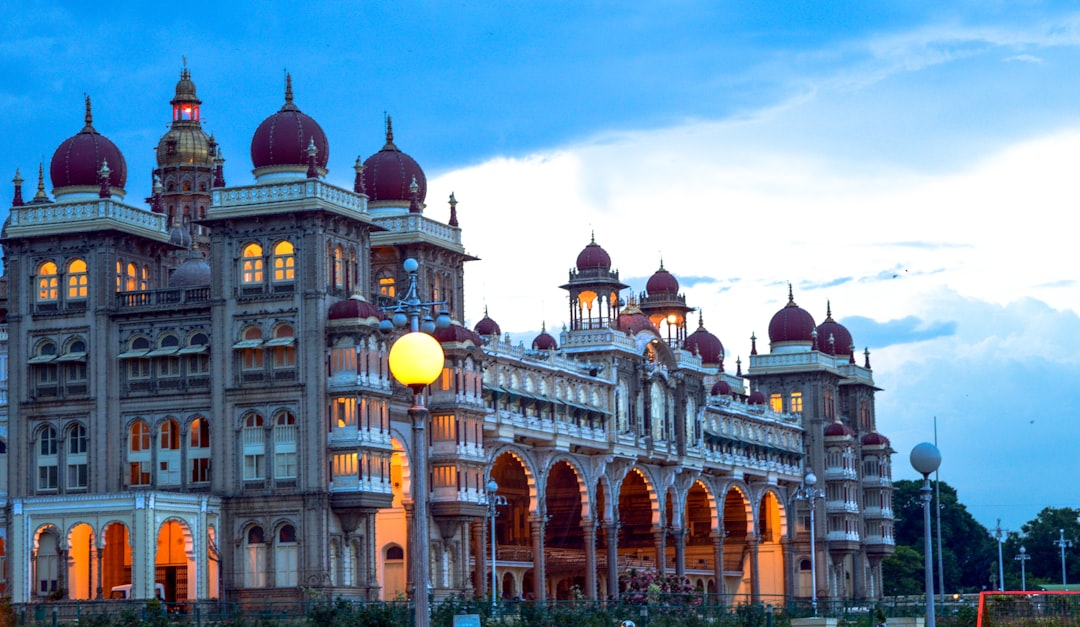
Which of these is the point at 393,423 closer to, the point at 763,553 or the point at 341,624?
the point at 341,624

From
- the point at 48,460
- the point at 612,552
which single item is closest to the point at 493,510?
the point at 48,460

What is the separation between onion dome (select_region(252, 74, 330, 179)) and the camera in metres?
92.9

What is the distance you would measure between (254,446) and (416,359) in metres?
57.8

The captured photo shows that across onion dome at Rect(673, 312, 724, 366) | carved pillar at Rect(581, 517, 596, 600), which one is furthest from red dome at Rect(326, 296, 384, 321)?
onion dome at Rect(673, 312, 724, 366)

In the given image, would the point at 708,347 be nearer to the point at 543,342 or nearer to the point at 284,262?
the point at 543,342

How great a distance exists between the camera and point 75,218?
9525 centimetres

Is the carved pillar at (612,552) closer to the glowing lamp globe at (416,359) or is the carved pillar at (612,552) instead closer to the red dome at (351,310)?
the red dome at (351,310)

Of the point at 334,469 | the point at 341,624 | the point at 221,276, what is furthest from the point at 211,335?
the point at 341,624

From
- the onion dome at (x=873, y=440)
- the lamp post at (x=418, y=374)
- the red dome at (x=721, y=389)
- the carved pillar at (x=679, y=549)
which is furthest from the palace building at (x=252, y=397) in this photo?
the onion dome at (x=873, y=440)

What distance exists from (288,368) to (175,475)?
797cm

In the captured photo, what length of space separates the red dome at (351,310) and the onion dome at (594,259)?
114ft

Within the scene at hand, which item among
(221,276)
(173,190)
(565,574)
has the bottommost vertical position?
(565,574)

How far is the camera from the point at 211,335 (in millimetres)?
93000

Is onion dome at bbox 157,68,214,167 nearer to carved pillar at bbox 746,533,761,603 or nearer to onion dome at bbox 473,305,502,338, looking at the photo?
onion dome at bbox 473,305,502,338
